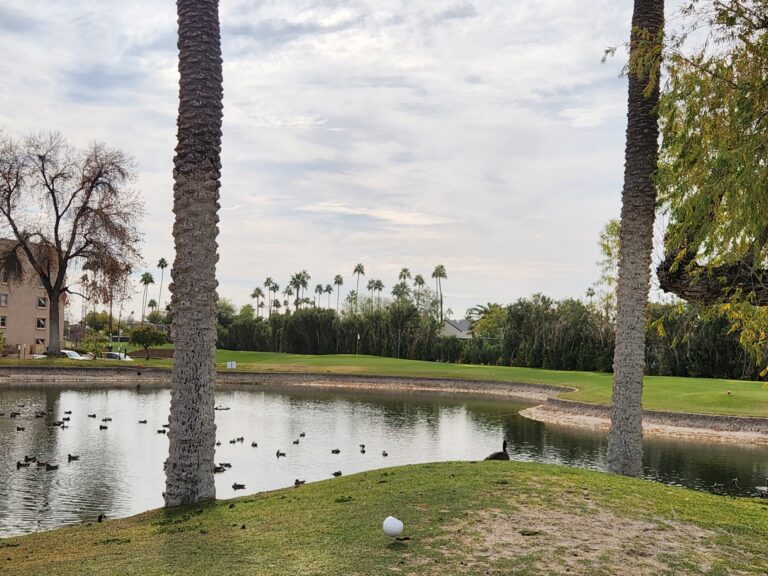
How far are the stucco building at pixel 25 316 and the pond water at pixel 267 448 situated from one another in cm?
3798

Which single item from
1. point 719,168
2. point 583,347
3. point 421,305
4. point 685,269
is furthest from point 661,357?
point 421,305

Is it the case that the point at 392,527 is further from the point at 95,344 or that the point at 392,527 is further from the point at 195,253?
the point at 95,344

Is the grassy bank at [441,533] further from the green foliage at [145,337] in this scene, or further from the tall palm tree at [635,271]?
the green foliage at [145,337]

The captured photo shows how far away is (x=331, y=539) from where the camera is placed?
27.4ft

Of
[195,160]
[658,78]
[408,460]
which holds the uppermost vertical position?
[658,78]

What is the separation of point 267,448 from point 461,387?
101ft

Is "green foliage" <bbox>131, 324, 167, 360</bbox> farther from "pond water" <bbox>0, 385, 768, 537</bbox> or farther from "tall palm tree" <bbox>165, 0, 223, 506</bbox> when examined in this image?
"tall palm tree" <bbox>165, 0, 223, 506</bbox>

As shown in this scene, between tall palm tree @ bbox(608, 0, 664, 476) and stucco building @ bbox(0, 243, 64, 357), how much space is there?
7291cm

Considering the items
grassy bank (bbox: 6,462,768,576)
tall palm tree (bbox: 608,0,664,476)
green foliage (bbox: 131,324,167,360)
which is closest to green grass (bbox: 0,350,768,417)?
tall palm tree (bbox: 608,0,664,476)

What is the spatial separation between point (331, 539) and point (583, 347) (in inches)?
2284

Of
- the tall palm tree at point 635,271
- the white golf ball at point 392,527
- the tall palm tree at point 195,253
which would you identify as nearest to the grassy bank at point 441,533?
the white golf ball at point 392,527

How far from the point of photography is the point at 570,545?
805 cm

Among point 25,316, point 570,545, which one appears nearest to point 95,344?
point 25,316

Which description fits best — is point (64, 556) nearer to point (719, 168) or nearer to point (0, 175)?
point (719, 168)
